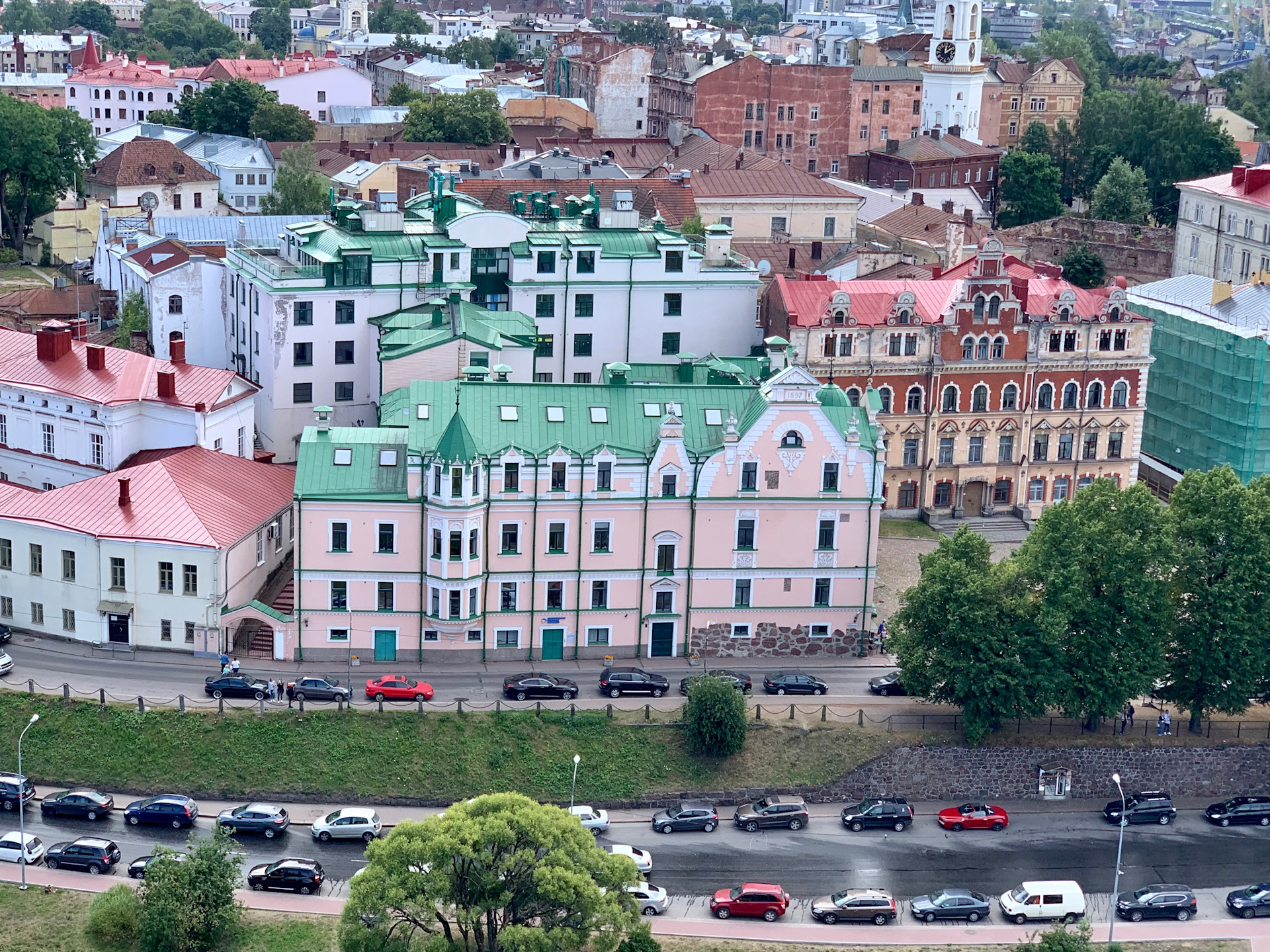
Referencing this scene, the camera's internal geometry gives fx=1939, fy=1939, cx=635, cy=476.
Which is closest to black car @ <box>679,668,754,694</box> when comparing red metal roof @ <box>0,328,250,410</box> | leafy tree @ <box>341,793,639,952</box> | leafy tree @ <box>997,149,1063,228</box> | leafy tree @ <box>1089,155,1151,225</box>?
leafy tree @ <box>341,793,639,952</box>

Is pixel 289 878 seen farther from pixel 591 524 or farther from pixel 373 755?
pixel 591 524

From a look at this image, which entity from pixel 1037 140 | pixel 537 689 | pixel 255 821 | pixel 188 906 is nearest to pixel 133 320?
pixel 537 689

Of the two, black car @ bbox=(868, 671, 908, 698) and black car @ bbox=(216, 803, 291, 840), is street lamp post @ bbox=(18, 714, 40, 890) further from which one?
black car @ bbox=(868, 671, 908, 698)

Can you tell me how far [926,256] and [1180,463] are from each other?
1093 inches

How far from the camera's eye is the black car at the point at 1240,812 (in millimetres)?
85750

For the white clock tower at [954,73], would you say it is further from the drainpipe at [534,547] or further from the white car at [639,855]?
the white car at [639,855]

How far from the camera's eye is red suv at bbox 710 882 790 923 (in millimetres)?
74938

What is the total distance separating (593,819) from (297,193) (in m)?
81.4

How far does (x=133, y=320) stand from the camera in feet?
380

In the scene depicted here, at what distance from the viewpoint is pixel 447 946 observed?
68750 mm

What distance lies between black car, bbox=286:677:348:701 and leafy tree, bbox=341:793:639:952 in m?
14.5

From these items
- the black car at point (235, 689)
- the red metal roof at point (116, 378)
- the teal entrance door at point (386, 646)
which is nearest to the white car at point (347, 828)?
the black car at point (235, 689)

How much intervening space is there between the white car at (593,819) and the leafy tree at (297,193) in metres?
78.0

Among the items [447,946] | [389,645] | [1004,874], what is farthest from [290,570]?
[1004,874]
